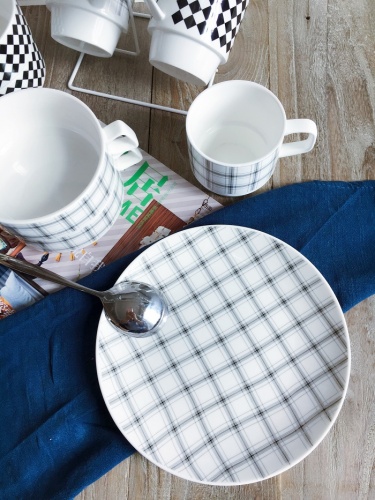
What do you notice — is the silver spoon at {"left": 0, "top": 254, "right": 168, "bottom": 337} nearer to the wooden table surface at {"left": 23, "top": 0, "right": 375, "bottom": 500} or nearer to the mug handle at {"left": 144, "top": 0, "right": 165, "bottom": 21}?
the wooden table surface at {"left": 23, "top": 0, "right": 375, "bottom": 500}

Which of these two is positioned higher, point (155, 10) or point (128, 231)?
point (155, 10)

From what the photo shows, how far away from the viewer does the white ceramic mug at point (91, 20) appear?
482 mm

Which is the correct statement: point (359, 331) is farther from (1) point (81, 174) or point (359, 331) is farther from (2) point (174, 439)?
(1) point (81, 174)

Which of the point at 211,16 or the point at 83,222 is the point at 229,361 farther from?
the point at 211,16

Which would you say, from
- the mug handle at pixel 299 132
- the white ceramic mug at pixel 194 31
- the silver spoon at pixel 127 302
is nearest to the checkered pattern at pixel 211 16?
the white ceramic mug at pixel 194 31

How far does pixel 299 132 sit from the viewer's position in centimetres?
48

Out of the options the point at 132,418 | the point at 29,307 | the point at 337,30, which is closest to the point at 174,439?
the point at 132,418

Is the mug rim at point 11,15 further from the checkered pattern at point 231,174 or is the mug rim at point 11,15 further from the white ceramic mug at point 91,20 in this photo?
the checkered pattern at point 231,174


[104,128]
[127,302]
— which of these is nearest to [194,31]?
[104,128]

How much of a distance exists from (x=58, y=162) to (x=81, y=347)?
0.63 ft

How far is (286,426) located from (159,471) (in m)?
0.14

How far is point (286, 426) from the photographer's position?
475 millimetres

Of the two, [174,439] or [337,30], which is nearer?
[174,439]

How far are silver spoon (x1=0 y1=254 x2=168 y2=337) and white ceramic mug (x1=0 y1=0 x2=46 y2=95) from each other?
17 centimetres
